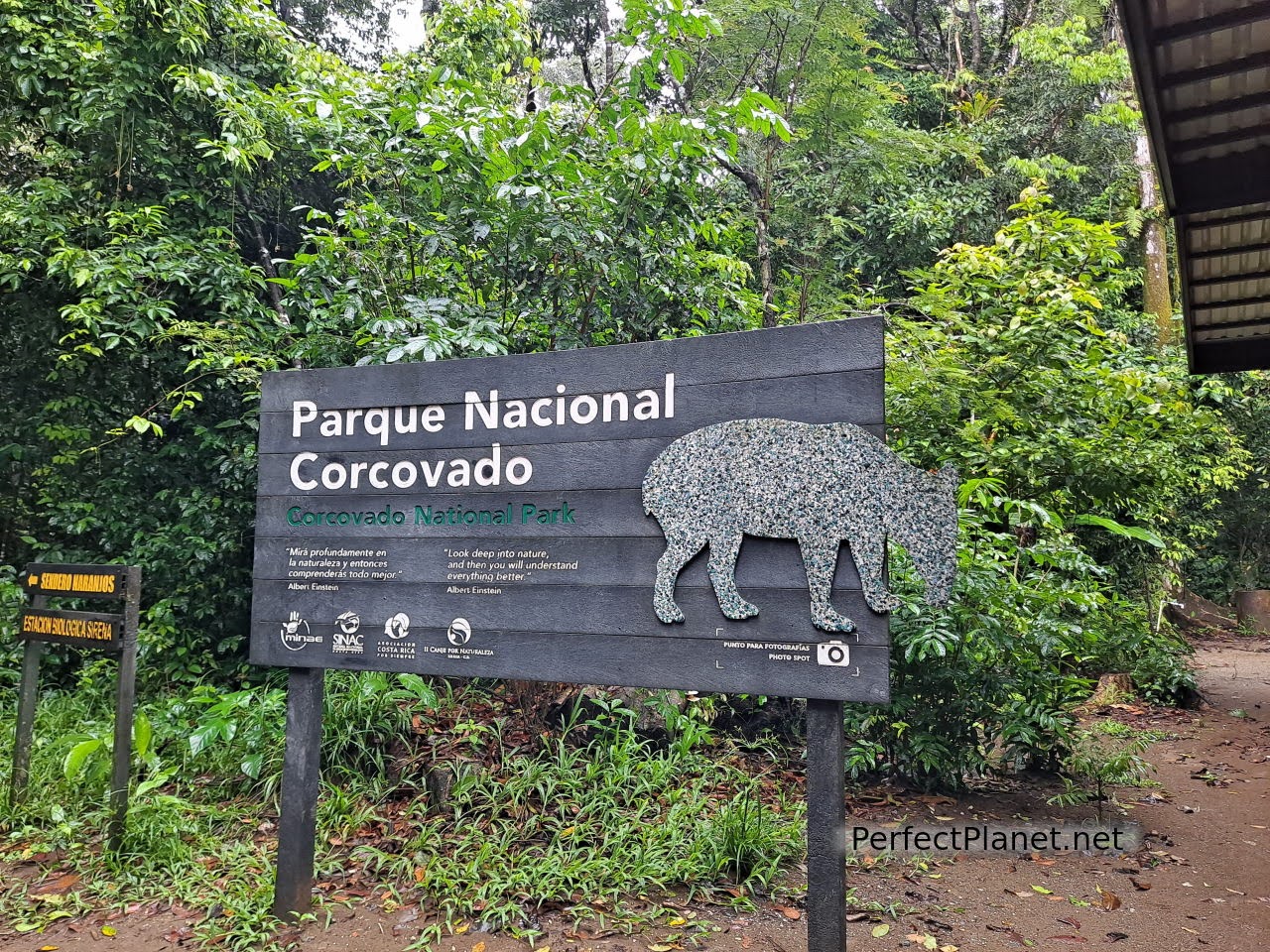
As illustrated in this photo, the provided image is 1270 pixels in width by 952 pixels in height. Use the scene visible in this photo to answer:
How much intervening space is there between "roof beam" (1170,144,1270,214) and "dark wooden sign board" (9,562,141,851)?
5.55 m

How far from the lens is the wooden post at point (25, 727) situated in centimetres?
465

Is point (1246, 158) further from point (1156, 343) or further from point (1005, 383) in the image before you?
point (1156, 343)

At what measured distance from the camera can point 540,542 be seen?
10.7 ft

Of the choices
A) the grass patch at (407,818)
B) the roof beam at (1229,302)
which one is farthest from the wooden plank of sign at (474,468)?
the roof beam at (1229,302)

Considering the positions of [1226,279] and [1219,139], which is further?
[1226,279]

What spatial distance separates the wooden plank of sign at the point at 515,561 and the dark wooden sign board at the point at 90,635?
1126 mm

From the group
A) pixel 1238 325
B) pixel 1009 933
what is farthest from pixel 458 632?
pixel 1238 325

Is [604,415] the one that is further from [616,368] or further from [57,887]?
[57,887]

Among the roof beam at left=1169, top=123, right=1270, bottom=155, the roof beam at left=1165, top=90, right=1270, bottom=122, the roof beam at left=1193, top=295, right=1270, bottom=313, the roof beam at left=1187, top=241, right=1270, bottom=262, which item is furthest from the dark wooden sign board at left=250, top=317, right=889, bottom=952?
the roof beam at left=1193, top=295, right=1270, bottom=313

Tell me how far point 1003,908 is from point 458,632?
262 centimetres

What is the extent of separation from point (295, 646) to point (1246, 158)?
4.88 m

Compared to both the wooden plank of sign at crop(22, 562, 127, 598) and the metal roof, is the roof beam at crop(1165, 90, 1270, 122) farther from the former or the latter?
the wooden plank of sign at crop(22, 562, 127, 598)

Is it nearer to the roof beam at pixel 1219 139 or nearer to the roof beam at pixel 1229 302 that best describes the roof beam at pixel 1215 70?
the roof beam at pixel 1219 139

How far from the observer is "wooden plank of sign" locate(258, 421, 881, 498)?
3154 mm
